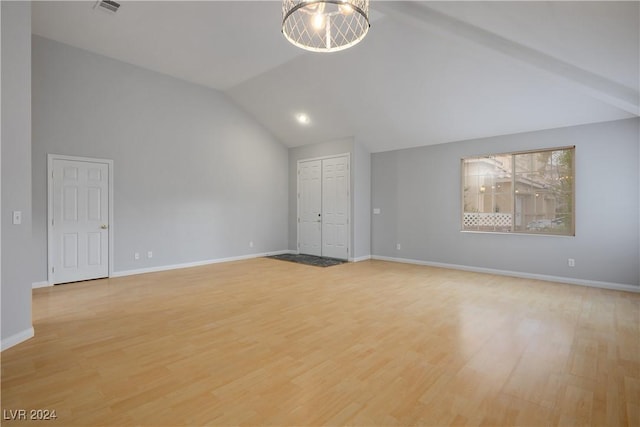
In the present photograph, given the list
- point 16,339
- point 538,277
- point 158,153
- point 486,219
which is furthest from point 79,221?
point 538,277

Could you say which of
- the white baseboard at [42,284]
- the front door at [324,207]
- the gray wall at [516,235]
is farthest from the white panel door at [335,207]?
the white baseboard at [42,284]

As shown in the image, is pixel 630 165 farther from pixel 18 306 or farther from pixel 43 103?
pixel 43 103

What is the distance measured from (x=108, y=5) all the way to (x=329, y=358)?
4978 mm

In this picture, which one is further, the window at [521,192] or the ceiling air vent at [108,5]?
the window at [521,192]

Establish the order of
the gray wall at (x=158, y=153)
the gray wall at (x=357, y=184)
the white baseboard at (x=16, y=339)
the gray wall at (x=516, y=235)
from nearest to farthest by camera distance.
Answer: the white baseboard at (x=16, y=339)
the gray wall at (x=516, y=235)
the gray wall at (x=158, y=153)
the gray wall at (x=357, y=184)

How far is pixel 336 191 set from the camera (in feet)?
25.0

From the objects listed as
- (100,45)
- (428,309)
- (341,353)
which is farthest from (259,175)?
(341,353)

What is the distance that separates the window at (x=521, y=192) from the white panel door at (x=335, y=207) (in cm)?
256

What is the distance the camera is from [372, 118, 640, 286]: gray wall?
4.72m

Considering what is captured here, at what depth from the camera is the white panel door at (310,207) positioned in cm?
799

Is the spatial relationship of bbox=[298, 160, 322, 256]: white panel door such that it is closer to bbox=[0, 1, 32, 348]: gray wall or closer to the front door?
the front door

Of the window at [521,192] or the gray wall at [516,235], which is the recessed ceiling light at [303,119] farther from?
the window at [521,192]

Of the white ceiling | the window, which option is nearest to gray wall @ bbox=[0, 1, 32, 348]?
the white ceiling

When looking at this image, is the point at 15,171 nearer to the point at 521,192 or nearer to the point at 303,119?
the point at 303,119
